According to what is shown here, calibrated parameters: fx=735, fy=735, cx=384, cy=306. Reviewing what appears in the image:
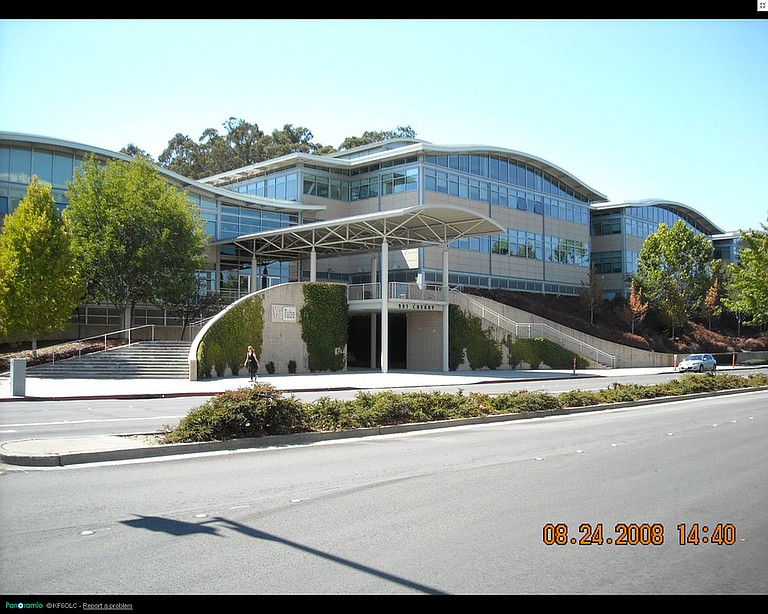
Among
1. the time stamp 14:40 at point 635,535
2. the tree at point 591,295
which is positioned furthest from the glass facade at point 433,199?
the time stamp 14:40 at point 635,535

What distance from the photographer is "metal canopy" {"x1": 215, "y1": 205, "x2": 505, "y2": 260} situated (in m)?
38.8

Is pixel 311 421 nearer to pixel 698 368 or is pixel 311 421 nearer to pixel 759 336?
pixel 698 368

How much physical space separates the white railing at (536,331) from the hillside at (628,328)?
4951mm

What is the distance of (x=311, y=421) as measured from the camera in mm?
13977

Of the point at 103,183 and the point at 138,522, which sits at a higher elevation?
the point at 103,183

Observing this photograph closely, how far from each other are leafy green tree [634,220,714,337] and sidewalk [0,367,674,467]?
17.8 m

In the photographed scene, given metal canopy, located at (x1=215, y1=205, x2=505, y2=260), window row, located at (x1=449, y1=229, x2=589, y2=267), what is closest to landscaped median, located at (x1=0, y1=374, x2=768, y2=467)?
metal canopy, located at (x1=215, y1=205, x2=505, y2=260)

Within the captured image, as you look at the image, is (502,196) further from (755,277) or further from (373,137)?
(373,137)

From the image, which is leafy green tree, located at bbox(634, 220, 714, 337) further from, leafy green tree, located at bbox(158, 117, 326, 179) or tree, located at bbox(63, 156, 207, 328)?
leafy green tree, located at bbox(158, 117, 326, 179)

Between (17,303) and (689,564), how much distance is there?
1311 inches

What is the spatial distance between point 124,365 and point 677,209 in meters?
66.6

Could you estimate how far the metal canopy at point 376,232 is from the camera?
38812 millimetres

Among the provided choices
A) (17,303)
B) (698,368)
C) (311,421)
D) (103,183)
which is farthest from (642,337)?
(311,421)

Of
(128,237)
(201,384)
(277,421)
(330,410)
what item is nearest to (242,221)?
(128,237)
